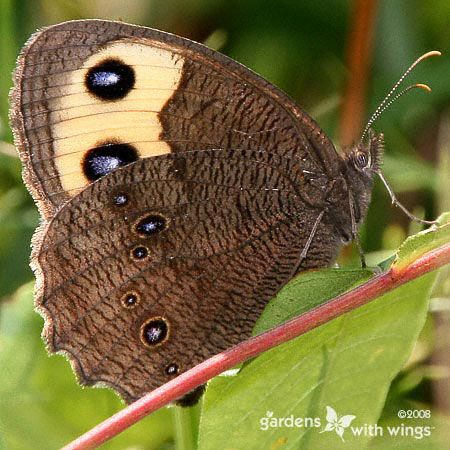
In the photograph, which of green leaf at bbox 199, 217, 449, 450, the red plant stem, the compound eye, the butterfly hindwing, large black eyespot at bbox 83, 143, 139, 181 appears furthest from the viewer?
the compound eye

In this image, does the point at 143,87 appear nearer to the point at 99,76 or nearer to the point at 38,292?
the point at 99,76

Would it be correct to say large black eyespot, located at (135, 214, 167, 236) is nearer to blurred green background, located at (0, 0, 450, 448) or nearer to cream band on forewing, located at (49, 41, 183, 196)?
cream band on forewing, located at (49, 41, 183, 196)

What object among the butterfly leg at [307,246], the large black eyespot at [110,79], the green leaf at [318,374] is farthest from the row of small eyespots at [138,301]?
the green leaf at [318,374]

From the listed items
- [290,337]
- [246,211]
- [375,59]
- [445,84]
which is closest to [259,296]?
[246,211]

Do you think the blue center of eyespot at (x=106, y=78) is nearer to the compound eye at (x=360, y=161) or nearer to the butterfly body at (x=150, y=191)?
the butterfly body at (x=150, y=191)

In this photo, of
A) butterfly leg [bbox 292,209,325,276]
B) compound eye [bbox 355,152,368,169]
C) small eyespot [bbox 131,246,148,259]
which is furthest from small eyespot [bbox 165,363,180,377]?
compound eye [bbox 355,152,368,169]

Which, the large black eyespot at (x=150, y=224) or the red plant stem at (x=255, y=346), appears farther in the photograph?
the large black eyespot at (x=150, y=224)
